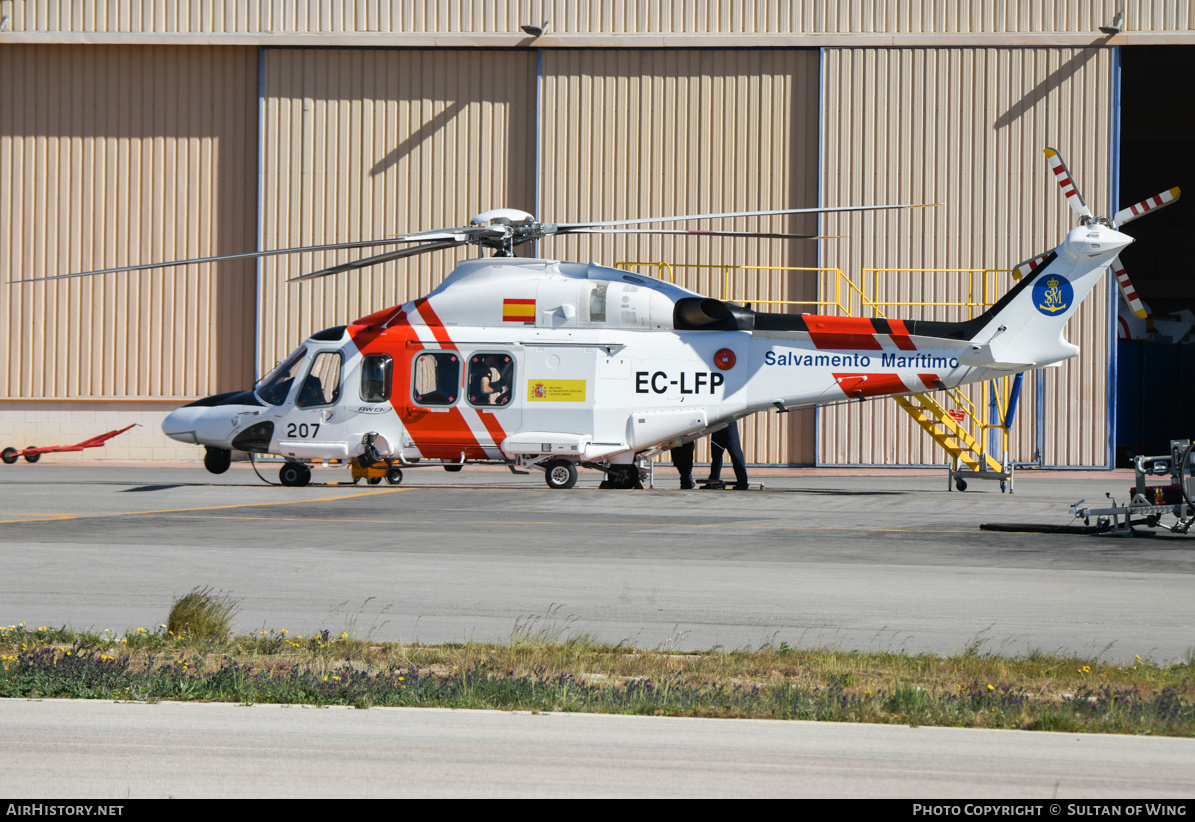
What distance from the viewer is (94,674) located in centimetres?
645

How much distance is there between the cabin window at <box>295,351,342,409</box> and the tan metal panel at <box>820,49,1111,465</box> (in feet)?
43.4

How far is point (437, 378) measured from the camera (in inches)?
785

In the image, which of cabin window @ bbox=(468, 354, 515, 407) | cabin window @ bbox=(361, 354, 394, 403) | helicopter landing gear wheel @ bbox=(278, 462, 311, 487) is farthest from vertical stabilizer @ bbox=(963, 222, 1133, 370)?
helicopter landing gear wheel @ bbox=(278, 462, 311, 487)

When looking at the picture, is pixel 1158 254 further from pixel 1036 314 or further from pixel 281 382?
pixel 281 382

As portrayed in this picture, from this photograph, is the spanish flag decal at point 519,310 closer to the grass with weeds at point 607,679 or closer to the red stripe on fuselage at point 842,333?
the red stripe on fuselage at point 842,333

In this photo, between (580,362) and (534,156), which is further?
(534,156)

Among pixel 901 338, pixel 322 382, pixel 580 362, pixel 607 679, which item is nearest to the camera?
pixel 607 679

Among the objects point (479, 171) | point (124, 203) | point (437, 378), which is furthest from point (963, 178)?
point (124, 203)

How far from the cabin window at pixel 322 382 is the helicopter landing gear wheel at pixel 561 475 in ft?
12.5

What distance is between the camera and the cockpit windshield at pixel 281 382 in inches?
802

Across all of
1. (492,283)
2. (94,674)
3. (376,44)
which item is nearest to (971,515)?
(492,283)

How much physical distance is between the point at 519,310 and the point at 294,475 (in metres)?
5.05

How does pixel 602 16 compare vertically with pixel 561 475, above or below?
above
